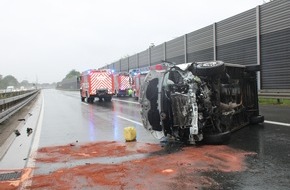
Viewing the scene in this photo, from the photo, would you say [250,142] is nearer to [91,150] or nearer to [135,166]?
[135,166]

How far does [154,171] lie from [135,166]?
0.55m

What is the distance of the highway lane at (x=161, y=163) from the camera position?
5.72 meters

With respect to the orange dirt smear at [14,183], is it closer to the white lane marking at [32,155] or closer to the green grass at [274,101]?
the white lane marking at [32,155]

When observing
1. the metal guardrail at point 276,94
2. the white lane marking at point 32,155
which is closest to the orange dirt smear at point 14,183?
the white lane marking at point 32,155

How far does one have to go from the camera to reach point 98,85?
108 feet

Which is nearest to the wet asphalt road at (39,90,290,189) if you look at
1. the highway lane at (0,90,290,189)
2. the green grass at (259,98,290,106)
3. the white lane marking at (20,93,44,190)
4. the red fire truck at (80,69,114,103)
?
the highway lane at (0,90,290,189)

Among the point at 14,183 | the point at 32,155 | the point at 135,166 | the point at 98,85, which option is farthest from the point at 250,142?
the point at 98,85

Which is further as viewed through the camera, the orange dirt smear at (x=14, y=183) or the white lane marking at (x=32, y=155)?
the white lane marking at (x=32, y=155)

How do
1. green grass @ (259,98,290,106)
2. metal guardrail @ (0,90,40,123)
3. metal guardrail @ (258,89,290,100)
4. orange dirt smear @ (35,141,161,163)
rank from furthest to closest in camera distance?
green grass @ (259,98,290,106) < metal guardrail @ (258,89,290,100) < metal guardrail @ (0,90,40,123) < orange dirt smear @ (35,141,161,163)

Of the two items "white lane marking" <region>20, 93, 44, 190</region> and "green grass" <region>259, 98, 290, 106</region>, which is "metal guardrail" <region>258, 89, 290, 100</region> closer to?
"green grass" <region>259, 98, 290, 106</region>

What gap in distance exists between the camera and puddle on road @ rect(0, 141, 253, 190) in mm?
5766

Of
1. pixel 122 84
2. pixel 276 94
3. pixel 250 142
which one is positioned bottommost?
pixel 250 142

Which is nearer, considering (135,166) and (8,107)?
(135,166)

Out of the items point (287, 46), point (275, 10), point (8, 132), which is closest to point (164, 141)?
point (8, 132)
